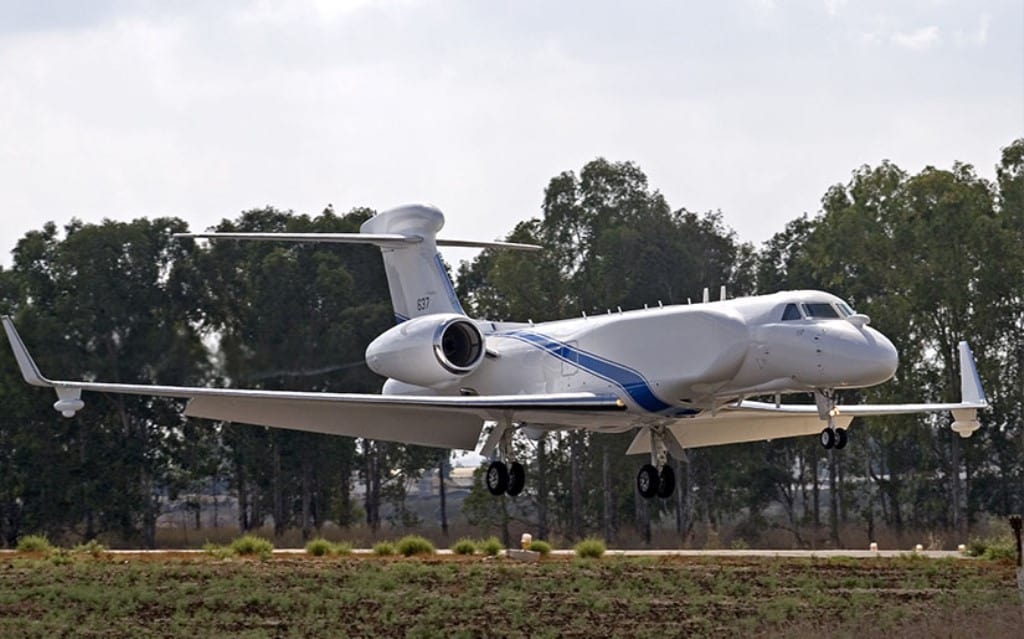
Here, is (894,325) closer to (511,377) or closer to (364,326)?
(364,326)

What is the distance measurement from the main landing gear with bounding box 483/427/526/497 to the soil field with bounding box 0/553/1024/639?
1366mm

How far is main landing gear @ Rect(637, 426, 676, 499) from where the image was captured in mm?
29781

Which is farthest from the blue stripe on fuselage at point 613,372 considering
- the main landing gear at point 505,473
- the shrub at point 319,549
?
the shrub at point 319,549

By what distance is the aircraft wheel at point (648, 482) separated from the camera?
29812 millimetres

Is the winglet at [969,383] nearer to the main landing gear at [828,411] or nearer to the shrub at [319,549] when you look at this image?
the main landing gear at [828,411]

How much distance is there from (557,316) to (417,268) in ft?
73.8

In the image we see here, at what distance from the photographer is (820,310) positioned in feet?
89.4

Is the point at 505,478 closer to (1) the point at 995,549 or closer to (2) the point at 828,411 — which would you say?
(2) the point at 828,411

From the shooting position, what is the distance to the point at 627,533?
56688 mm

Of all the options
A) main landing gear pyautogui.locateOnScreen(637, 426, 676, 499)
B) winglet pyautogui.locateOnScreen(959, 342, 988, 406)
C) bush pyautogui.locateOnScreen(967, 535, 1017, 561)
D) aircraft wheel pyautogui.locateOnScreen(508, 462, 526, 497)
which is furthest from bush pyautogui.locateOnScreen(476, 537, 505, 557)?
winglet pyautogui.locateOnScreen(959, 342, 988, 406)

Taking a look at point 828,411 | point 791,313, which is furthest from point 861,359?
point 791,313

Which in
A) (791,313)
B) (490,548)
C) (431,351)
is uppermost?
(791,313)

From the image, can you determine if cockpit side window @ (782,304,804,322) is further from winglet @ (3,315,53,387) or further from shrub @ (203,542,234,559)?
shrub @ (203,542,234,559)

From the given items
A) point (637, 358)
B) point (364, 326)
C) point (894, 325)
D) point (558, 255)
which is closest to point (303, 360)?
point (637, 358)
